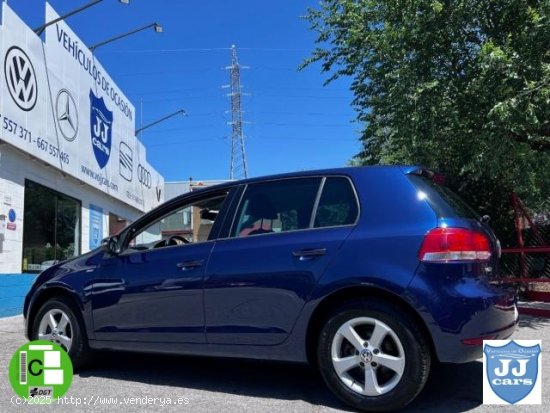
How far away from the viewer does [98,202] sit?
17969 millimetres

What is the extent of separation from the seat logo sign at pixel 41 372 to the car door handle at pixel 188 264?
1.44 meters

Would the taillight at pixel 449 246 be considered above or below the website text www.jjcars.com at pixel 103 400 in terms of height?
above

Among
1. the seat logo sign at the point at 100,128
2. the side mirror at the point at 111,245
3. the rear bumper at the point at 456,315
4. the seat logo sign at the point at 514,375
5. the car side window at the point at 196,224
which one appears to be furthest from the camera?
the seat logo sign at the point at 100,128

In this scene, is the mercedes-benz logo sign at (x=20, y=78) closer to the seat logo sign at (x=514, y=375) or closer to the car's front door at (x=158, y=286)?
the car's front door at (x=158, y=286)

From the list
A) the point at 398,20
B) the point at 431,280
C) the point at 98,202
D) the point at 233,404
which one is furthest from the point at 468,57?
the point at 98,202

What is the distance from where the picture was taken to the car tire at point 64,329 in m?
5.42

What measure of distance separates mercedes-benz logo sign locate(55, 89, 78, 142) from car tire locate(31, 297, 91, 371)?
29.4 ft

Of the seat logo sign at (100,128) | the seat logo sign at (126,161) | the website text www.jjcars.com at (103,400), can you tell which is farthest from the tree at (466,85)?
the seat logo sign at (126,161)

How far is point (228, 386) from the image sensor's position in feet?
16.3

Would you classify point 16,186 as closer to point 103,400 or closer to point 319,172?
point 103,400

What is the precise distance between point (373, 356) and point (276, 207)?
148 centimetres

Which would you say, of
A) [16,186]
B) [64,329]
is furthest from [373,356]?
[16,186]

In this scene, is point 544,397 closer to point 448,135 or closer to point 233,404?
point 233,404

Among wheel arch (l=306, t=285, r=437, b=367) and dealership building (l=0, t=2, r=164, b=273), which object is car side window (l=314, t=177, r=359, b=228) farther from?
dealership building (l=0, t=2, r=164, b=273)
